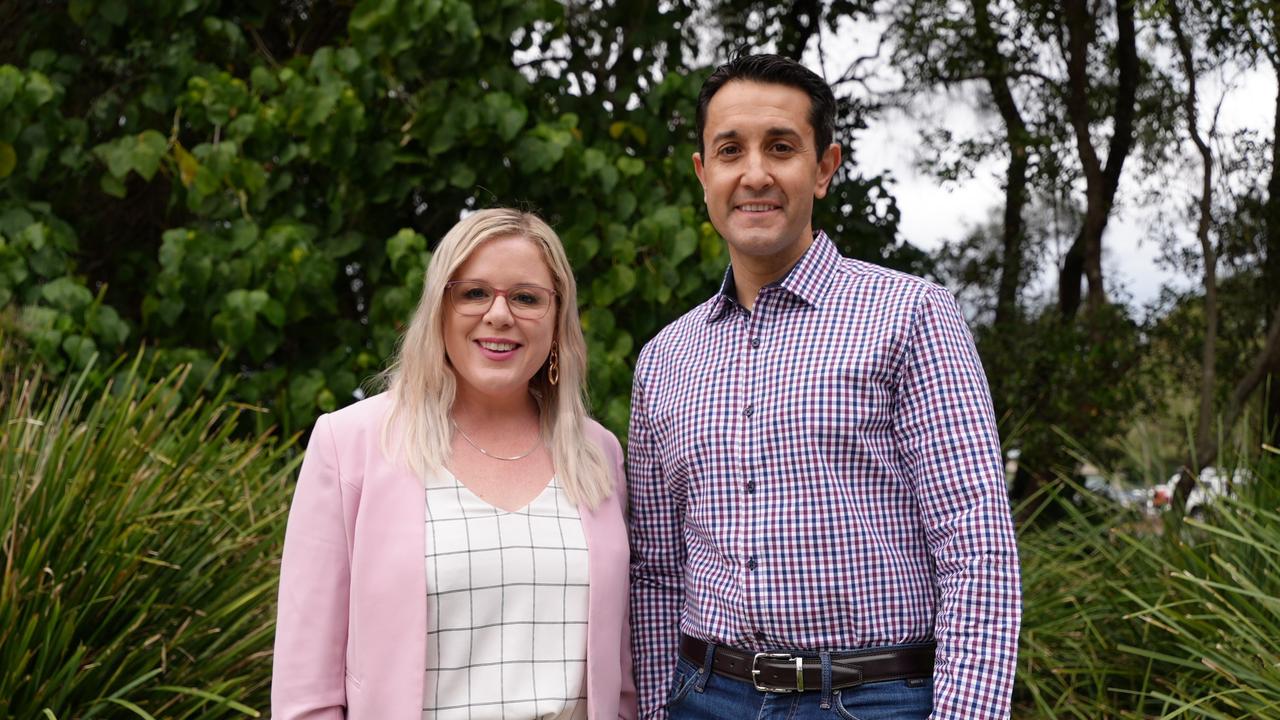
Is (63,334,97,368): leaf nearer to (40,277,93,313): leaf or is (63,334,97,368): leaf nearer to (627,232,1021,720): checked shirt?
(40,277,93,313): leaf

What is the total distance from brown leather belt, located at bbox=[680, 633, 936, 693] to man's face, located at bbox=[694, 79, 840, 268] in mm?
756

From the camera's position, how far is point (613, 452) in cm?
261

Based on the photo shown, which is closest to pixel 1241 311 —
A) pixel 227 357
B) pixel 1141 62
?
pixel 1141 62

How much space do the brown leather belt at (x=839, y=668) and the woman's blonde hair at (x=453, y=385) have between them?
482mm

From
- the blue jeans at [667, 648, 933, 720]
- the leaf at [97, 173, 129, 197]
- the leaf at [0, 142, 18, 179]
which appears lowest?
the blue jeans at [667, 648, 933, 720]

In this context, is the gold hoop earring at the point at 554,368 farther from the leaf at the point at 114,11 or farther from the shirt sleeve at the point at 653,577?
the leaf at the point at 114,11

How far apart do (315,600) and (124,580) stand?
115 cm

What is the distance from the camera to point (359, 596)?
7.22 ft

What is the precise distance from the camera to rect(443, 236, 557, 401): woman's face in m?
2.37

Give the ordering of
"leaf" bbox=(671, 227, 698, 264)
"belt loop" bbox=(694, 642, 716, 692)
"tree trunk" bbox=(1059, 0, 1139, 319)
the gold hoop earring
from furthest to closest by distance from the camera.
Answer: "tree trunk" bbox=(1059, 0, 1139, 319)
"leaf" bbox=(671, 227, 698, 264)
the gold hoop earring
"belt loop" bbox=(694, 642, 716, 692)

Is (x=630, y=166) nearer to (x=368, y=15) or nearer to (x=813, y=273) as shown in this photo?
(x=368, y=15)

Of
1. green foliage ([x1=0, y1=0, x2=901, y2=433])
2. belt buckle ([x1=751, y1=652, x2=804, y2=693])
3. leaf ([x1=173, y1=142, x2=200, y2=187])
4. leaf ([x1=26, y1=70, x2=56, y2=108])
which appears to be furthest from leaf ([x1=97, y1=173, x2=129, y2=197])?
belt buckle ([x1=751, y1=652, x2=804, y2=693])

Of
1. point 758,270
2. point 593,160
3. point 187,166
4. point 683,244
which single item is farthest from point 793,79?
point 187,166

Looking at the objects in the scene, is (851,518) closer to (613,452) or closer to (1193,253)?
(613,452)
